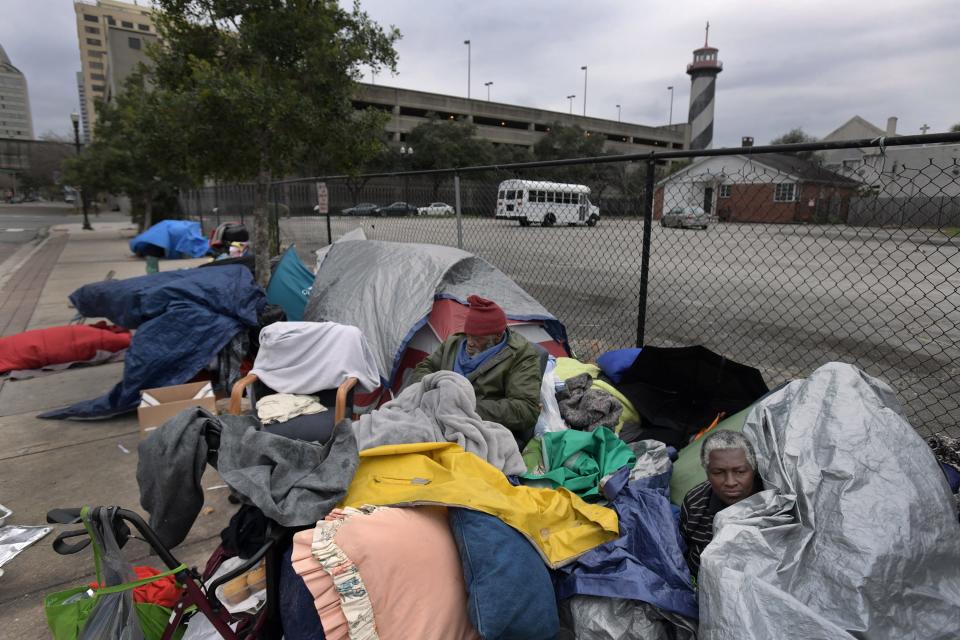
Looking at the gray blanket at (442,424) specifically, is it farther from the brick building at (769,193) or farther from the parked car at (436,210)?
the parked car at (436,210)

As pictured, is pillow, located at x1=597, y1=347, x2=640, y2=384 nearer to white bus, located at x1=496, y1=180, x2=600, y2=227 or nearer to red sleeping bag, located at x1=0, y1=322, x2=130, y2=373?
white bus, located at x1=496, y1=180, x2=600, y2=227

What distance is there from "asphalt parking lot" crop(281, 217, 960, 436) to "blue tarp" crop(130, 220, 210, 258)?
384 cm

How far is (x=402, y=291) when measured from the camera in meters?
4.50

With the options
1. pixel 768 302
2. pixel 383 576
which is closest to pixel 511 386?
pixel 383 576

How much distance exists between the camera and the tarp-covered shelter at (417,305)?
4.28m

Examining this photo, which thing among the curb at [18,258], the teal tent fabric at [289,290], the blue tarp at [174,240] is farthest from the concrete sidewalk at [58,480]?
the blue tarp at [174,240]

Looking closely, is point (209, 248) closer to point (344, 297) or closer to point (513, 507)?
point (344, 297)

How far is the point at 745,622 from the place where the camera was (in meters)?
1.58

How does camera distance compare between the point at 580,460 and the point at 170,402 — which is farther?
the point at 170,402

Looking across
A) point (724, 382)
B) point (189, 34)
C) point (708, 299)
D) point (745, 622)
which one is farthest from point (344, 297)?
point (708, 299)

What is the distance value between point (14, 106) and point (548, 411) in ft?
460

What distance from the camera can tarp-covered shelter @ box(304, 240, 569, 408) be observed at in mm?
4277

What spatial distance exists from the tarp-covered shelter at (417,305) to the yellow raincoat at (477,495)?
203 cm

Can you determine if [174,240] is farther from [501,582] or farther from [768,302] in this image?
[501,582]
